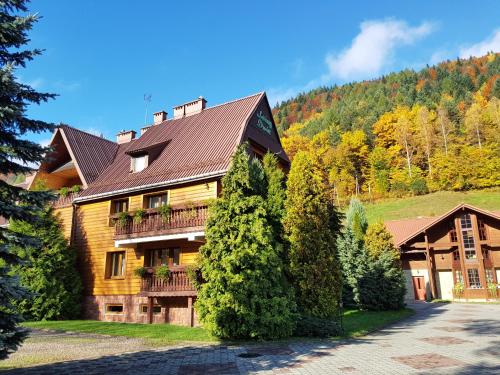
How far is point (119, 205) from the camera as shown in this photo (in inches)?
850

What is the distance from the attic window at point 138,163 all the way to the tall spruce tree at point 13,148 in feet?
42.0

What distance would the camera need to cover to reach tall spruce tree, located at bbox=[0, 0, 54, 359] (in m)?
7.61

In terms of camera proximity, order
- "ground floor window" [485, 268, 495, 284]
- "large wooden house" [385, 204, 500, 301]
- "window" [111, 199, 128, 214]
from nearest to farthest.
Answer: "window" [111, 199, 128, 214] < "ground floor window" [485, 268, 495, 284] < "large wooden house" [385, 204, 500, 301]

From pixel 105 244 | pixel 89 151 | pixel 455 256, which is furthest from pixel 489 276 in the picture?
pixel 89 151

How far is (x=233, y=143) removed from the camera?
1933 centimetres

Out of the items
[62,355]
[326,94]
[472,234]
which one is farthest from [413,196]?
[326,94]

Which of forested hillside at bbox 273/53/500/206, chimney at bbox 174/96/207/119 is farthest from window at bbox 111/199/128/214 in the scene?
forested hillside at bbox 273/53/500/206

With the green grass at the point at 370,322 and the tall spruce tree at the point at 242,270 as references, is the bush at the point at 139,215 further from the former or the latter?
the green grass at the point at 370,322

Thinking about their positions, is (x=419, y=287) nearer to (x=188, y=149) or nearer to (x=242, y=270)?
(x=188, y=149)

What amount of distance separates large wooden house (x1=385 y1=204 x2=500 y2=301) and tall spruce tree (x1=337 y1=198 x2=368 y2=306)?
12051mm

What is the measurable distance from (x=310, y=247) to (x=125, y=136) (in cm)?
1942

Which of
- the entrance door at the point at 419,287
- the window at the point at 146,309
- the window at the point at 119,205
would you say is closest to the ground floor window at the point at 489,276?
the entrance door at the point at 419,287

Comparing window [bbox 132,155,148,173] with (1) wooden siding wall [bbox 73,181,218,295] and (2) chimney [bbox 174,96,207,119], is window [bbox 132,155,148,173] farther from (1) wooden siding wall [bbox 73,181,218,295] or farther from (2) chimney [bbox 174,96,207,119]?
(2) chimney [bbox 174,96,207,119]

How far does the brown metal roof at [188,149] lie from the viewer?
18.9 meters
